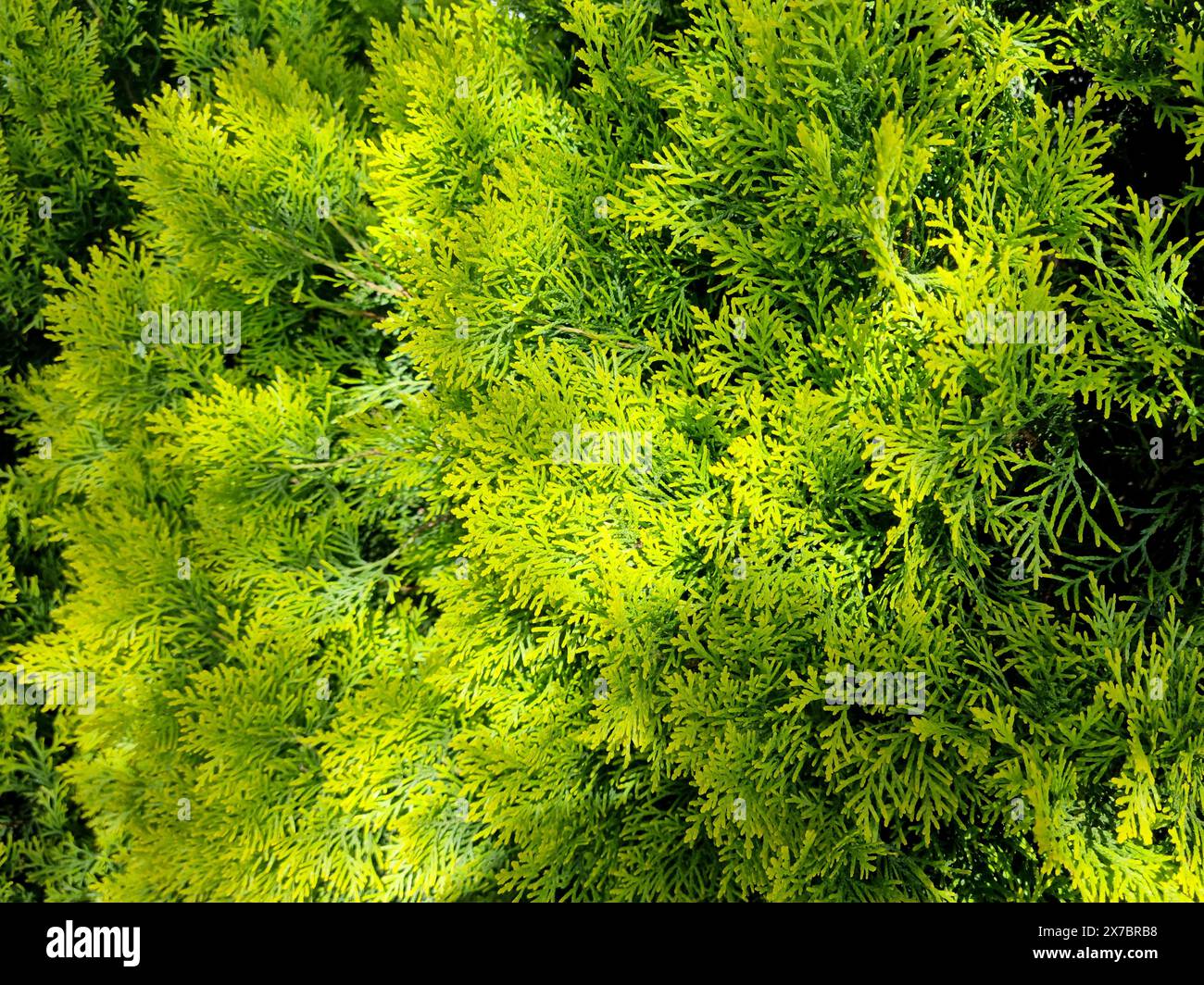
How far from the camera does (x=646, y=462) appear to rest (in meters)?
4.07

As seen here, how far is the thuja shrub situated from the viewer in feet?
10.8

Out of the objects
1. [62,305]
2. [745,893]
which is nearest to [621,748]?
[745,893]

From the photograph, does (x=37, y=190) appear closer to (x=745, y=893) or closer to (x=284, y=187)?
(x=284, y=187)

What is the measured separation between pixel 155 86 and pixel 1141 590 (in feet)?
23.8

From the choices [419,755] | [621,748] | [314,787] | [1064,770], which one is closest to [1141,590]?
[1064,770]

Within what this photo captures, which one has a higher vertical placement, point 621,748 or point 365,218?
point 365,218

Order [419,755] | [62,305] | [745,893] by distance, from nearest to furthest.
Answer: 1. [745,893]
2. [419,755]
3. [62,305]

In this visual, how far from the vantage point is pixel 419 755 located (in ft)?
16.6

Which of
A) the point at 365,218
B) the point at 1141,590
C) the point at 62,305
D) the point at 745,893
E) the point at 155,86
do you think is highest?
the point at 155,86

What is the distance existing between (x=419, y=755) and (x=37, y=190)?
197 inches

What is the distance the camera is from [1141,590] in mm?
3580

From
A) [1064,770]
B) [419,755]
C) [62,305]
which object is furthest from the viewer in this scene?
[62,305]

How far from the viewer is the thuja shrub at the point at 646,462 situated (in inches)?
130

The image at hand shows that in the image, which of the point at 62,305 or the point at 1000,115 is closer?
the point at 1000,115
